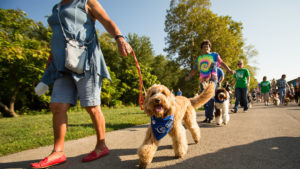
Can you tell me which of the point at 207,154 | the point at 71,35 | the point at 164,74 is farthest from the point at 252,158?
the point at 164,74

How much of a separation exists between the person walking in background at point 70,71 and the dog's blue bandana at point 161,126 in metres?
0.82

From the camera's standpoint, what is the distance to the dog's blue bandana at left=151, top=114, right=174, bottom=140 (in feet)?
7.54

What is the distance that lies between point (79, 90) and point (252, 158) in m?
2.62

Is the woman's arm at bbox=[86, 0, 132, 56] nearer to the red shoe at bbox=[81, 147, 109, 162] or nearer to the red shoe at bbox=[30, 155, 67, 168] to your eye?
the red shoe at bbox=[81, 147, 109, 162]

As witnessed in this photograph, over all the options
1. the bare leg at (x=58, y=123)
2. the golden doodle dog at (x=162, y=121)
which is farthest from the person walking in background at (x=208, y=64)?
the bare leg at (x=58, y=123)

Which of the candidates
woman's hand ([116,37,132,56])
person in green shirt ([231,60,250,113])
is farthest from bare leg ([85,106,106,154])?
person in green shirt ([231,60,250,113])

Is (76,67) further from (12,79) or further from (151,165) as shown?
(12,79)

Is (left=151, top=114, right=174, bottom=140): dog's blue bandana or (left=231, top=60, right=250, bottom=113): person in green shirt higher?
(left=231, top=60, right=250, bottom=113): person in green shirt

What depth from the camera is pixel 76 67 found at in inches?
81.7

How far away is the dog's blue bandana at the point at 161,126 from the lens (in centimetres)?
230

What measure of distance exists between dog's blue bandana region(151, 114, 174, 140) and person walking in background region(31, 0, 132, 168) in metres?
0.82

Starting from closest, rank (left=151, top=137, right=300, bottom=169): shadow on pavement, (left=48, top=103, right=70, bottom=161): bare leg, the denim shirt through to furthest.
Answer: (left=151, top=137, right=300, bottom=169): shadow on pavement
the denim shirt
(left=48, top=103, right=70, bottom=161): bare leg

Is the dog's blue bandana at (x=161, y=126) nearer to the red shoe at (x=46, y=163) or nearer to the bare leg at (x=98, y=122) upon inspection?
the bare leg at (x=98, y=122)

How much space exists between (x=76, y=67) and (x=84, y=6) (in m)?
0.89
